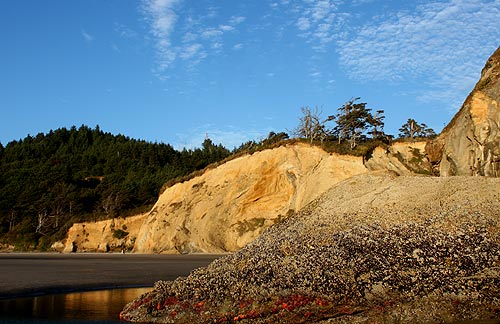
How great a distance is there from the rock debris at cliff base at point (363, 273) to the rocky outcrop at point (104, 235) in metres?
38.7

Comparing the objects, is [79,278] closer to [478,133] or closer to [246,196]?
[246,196]

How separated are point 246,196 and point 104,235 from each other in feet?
77.8

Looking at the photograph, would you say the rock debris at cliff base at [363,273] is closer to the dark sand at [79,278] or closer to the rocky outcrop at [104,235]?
the dark sand at [79,278]

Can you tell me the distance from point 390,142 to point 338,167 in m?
6.55

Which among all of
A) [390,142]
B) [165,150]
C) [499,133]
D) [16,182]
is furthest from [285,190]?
[165,150]

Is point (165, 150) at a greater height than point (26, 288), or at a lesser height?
greater

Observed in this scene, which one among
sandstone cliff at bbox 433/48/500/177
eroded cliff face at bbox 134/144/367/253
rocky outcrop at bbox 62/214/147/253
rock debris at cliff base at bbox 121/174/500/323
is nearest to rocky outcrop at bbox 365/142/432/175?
eroded cliff face at bbox 134/144/367/253

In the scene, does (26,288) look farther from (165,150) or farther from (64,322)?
(165,150)

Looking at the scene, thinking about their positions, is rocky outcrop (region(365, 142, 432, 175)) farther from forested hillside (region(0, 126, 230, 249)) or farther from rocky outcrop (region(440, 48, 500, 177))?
forested hillside (region(0, 126, 230, 249))

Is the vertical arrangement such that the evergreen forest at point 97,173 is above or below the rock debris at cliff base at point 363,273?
above

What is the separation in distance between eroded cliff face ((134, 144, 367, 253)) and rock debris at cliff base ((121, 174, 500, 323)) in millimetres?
15952

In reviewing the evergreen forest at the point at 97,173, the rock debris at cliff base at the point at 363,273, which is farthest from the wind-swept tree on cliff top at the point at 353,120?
the rock debris at cliff base at the point at 363,273

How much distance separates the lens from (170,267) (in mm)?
27703

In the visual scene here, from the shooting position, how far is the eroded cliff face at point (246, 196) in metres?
35.5
